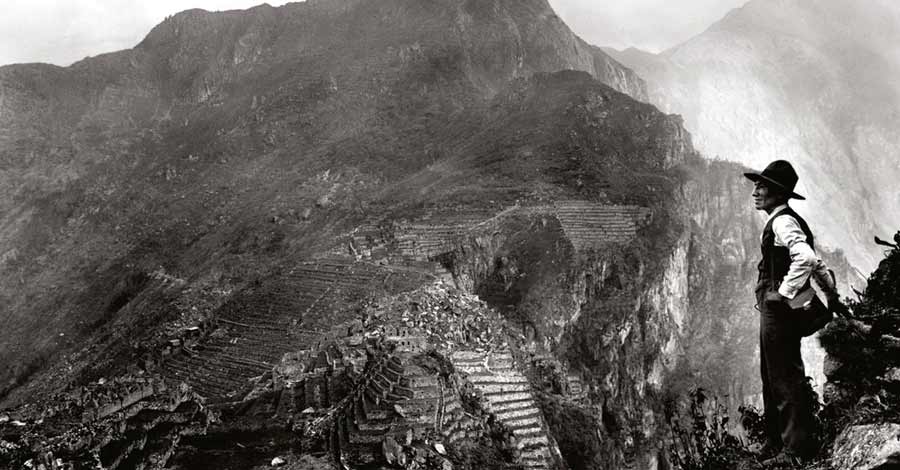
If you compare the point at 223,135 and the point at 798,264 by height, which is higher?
the point at 223,135

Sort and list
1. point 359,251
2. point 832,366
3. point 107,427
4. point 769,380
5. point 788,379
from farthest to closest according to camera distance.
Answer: point 359,251
point 107,427
point 832,366
point 769,380
point 788,379

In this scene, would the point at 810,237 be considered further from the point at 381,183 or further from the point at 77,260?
the point at 77,260

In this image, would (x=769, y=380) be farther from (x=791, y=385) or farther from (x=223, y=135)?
(x=223, y=135)

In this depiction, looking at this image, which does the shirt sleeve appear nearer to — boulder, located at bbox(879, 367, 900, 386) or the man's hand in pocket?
the man's hand in pocket

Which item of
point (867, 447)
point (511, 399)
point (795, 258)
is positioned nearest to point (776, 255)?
point (795, 258)

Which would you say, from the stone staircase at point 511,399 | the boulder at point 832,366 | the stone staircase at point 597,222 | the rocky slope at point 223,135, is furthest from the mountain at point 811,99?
the boulder at point 832,366

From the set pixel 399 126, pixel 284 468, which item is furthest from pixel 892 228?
pixel 284 468

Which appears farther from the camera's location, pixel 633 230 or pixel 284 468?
pixel 633 230

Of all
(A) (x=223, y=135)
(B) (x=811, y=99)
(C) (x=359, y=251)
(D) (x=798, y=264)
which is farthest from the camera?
(B) (x=811, y=99)
